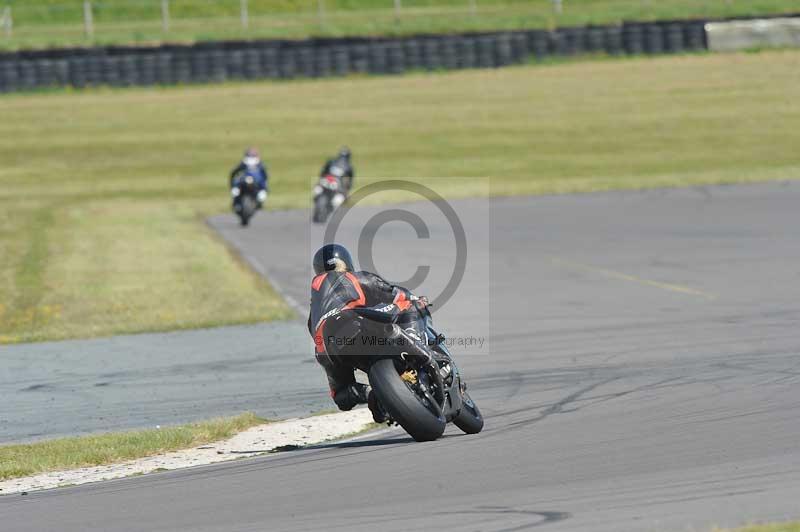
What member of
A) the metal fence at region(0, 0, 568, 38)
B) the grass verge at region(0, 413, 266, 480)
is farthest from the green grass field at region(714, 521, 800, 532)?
the metal fence at region(0, 0, 568, 38)

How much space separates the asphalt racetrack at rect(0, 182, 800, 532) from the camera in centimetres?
720

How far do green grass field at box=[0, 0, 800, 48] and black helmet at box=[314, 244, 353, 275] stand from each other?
123 ft

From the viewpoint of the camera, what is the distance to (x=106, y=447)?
1020cm

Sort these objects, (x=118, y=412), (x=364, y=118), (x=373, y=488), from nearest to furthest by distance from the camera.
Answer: (x=373, y=488)
(x=118, y=412)
(x=364, y=118)

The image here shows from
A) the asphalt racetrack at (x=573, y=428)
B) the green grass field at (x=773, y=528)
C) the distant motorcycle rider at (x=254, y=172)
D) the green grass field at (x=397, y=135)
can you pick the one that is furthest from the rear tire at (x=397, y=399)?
the distant motorcycle rider at (x=254, y=172)

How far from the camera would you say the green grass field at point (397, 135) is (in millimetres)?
34125

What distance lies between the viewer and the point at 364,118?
43.8 meters

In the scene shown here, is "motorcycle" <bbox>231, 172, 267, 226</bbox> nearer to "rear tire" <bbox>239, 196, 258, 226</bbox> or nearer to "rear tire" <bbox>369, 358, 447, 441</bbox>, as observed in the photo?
"rear tire" <bbox>239, 196, 258, 226</bbox>

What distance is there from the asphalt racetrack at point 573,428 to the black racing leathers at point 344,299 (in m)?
0.44

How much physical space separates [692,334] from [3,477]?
762cm

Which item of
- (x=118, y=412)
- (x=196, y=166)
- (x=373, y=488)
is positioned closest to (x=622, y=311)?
(x=118, y=412)

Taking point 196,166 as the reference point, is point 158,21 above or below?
above

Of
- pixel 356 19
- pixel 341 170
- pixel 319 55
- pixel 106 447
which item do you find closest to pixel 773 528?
pixel 106 447

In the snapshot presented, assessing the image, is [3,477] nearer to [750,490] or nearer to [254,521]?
[254,521]
